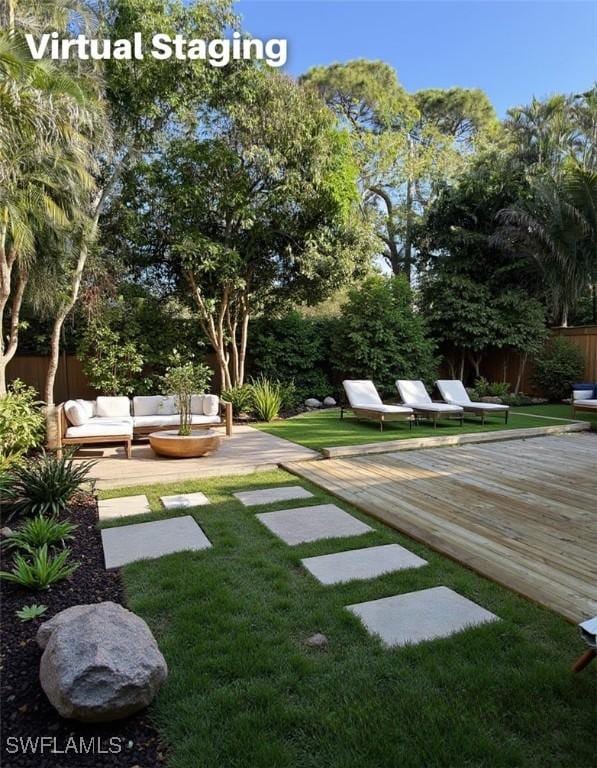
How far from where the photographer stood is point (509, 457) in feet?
20.1

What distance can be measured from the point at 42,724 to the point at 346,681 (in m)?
1.16

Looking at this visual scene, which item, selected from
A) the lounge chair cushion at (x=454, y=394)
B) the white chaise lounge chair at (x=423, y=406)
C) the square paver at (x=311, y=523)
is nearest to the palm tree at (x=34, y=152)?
the square paver at (x=311, y=523)

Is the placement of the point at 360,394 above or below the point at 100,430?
above

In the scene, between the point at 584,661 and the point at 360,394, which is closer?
the point at 584,661

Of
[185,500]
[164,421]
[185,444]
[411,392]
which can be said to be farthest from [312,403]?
[185,500]

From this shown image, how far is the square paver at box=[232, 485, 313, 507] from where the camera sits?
4.38 metres

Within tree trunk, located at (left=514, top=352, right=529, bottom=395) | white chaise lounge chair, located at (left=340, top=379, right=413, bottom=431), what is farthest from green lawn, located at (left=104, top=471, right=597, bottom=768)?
tree trunk, located at (left=514, top=352, right=529, bottom=395)

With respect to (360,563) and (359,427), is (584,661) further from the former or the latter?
(359,427)

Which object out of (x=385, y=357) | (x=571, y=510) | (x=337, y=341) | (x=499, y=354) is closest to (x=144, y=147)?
(x=337, y=341)

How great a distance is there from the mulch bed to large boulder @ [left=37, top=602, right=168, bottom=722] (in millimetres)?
70

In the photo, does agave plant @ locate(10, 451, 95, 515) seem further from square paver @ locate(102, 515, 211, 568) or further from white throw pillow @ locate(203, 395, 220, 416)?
white throw pillow @ locate(203, 395, 220, 416)

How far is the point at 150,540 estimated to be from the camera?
3453mm

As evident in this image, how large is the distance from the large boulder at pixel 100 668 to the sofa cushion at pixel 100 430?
4606 mm

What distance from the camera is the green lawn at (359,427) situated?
728 cm
